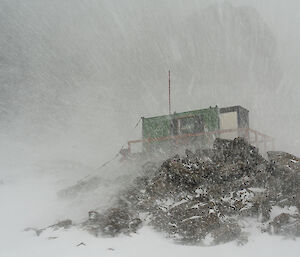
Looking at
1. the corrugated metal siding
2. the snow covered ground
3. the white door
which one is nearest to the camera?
the snow covered ground

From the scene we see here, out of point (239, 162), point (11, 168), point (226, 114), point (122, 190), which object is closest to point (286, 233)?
point (239, 162)

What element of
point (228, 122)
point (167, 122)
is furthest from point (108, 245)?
point (228, 122)

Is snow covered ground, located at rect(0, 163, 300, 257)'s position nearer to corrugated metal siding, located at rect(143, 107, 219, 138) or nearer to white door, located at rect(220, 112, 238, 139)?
corrugated metal siding, located at rect(143, 107, 219, 138)

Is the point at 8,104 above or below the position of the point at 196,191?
above

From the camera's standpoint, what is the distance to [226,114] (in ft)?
62.5

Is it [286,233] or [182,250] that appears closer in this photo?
[182,250]

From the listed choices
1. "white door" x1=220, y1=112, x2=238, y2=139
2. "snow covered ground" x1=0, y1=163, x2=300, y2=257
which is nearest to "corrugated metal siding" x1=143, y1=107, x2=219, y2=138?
"white door" x1=220, y1=112, x2=238, y2=139

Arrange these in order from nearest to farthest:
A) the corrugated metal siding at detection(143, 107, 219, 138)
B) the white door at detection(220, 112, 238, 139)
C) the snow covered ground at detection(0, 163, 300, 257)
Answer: the snow covered ground at detection(0, 163, 300, 257)
the white door at detection(220, 112, 238, 139)
the corrugated metal siding at detection(143, 107, 219, 138)

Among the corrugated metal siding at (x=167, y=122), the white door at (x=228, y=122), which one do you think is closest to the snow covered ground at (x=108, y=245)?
the corrugated metal siding at (x=167, y=122)

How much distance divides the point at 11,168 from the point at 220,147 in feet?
105

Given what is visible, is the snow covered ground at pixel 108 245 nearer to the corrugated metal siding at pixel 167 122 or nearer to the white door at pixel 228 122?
the corrugated metal siding at pixel 167 122

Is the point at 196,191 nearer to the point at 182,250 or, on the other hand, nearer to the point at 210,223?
the point at 210,223

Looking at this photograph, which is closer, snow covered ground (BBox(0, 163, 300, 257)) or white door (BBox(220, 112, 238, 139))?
snow covered ground (BBox(0, 163, 300, 257))

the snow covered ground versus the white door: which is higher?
the white door
